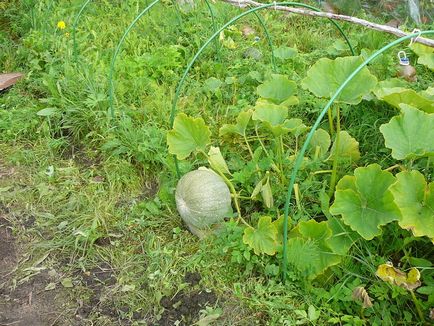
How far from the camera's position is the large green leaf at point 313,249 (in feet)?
7.39

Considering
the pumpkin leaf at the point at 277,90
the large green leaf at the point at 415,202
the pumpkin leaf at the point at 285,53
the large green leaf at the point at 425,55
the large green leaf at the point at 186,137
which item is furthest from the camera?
the pumpkin leaf at the point at 285,53

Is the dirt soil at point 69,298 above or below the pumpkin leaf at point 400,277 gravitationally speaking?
below

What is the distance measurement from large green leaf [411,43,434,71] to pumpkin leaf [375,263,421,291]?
1752mm

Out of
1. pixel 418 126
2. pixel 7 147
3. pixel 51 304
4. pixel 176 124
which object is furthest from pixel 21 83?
pixel 418 126

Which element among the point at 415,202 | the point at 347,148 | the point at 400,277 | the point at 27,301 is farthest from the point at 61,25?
the point at 400,277

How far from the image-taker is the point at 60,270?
260 cm

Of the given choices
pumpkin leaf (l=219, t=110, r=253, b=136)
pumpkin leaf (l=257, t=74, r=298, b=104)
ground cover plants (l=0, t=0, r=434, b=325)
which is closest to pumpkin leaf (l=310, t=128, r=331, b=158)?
ground cover plants (l=0, t=0, r=434, b=325)

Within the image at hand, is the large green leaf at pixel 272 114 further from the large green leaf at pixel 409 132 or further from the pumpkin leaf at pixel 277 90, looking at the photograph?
the large green leaf at pixel 409 132

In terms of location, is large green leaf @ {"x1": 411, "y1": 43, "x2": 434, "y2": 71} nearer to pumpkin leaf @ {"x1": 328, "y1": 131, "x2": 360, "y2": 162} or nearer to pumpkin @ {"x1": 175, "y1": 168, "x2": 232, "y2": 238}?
pumpkin leaf @ {"x1": 328, "y1": 131, "x2": 360, "y2": 162}

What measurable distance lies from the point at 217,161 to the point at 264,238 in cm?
59

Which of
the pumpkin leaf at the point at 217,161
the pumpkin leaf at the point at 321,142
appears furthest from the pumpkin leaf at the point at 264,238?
the pumpkin leaf at the point at 321,142

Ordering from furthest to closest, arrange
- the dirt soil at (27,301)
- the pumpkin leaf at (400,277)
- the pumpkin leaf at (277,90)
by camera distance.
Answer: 1. the pumpkin leaf at (277,90)
2. the dirt soil at (27,301)
3. the pumpkin leaf at (400,277)

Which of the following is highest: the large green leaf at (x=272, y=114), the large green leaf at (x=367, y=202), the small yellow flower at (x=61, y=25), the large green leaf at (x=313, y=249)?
the small yellow flower at (x=61, y=25)

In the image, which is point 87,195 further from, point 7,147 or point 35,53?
point 35,53
